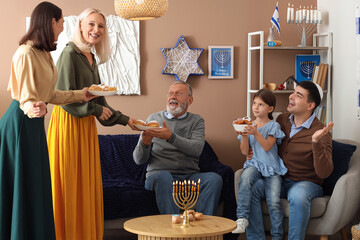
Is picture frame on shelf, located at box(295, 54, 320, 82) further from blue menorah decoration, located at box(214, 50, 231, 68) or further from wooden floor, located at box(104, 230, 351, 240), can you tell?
wooden floor, located at box(104, 230, 351, 240)

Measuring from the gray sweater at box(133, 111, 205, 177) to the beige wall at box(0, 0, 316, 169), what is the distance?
33.2 inches

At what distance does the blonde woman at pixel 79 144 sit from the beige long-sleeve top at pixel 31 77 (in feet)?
1.05

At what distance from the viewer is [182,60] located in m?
4.98

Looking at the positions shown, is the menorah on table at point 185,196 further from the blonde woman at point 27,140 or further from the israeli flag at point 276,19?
the israeli flag at point 276,19

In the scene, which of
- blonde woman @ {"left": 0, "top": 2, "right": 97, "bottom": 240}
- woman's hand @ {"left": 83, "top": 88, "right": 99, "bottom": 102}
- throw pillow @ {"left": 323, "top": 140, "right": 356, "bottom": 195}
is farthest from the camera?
throw pillow @ {"left": 323, "top": 140, "right": 356, "bottom": 195}

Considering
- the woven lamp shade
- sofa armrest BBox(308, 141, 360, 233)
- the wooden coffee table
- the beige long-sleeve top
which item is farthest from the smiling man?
the beige long-sleeve top

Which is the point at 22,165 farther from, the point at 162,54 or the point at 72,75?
the point at 162,54

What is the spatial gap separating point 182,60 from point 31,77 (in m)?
2.41

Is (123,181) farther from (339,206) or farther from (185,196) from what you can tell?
(339,206)

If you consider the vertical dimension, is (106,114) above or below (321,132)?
above

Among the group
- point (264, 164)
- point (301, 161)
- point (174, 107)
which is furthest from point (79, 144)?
point (301, 161)

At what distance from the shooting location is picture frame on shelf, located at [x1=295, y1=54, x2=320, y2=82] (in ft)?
16.9

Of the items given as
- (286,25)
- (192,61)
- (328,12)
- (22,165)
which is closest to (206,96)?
(192,61)

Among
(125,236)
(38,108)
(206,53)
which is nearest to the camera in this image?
(38,108)
